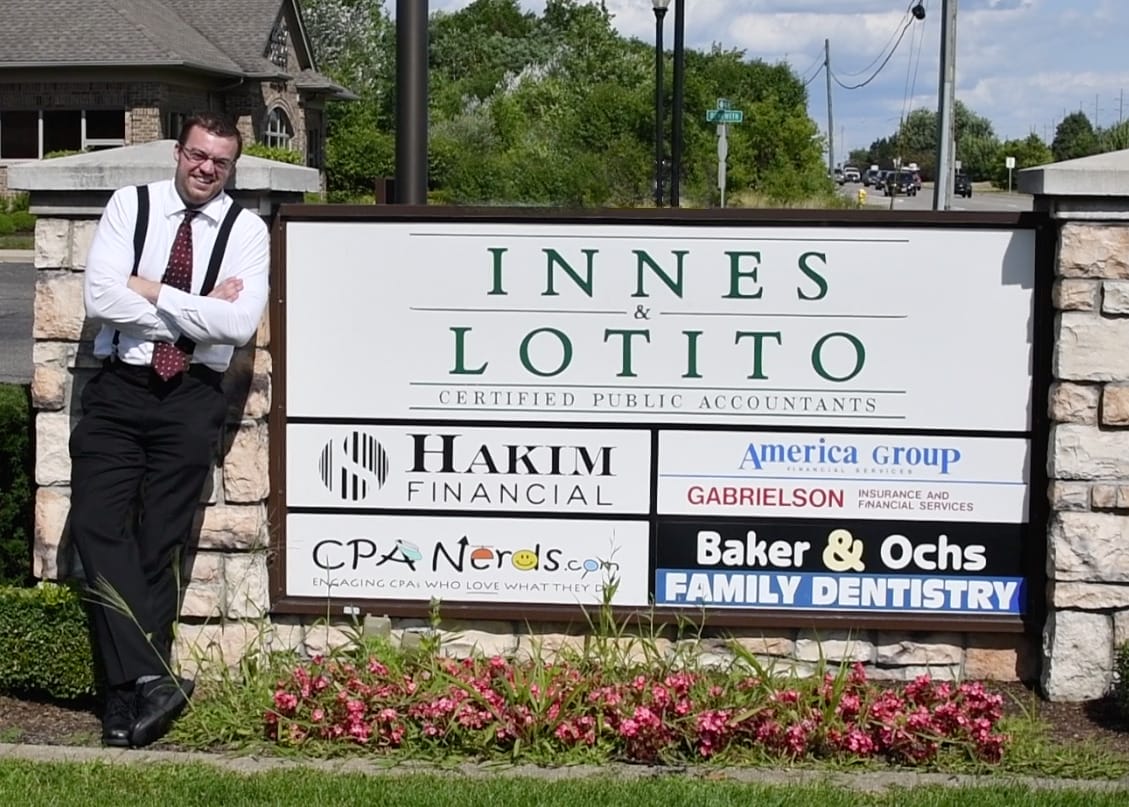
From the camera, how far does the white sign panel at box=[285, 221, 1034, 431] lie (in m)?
6.02

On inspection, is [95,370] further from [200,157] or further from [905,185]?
[905,185]

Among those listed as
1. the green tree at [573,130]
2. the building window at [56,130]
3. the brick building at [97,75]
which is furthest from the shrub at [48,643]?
the building window at [56,130]

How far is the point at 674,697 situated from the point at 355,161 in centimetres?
4225

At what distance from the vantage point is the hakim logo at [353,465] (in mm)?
6199

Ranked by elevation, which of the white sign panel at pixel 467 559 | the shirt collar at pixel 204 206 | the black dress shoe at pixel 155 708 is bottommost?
the black dress shoe at pixel 155 708

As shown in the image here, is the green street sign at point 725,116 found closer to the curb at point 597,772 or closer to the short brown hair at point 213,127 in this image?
the short brown hair at point 213,127

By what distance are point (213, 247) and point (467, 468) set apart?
1.30 metres

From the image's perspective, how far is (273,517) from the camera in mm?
6207

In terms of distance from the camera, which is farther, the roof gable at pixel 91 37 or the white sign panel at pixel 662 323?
the roof gable at pixel 91 37

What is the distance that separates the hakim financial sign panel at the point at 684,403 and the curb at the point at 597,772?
103 centimetres

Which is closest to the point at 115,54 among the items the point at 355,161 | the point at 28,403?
the point at 355,161

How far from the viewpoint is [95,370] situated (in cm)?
599

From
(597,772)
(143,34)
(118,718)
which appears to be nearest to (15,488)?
(118,718)

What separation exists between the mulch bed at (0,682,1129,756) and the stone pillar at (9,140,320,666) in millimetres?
475
